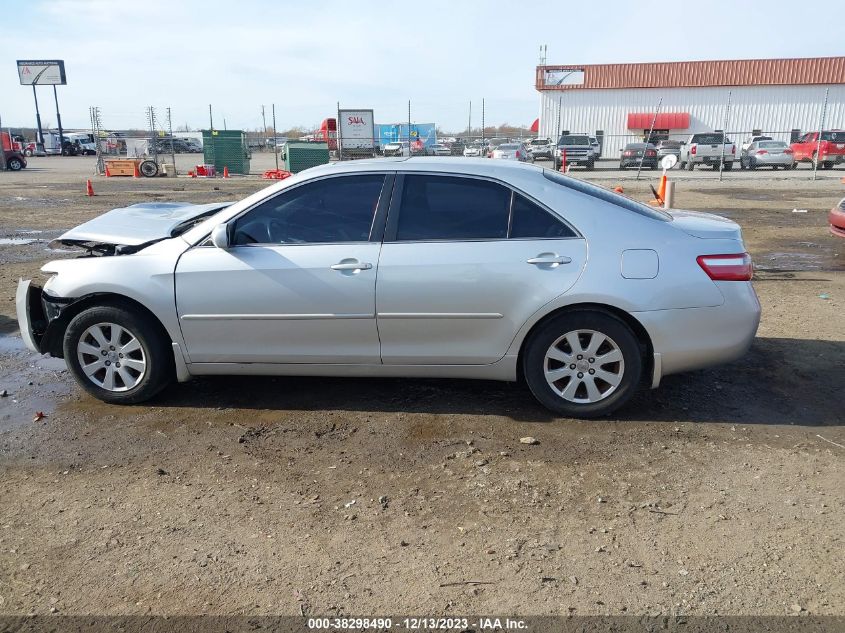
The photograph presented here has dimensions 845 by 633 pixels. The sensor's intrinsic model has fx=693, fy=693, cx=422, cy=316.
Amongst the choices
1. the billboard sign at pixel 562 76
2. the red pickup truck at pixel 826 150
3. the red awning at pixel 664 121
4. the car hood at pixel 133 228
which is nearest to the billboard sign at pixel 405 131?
the billboard sign at pixel 562 76

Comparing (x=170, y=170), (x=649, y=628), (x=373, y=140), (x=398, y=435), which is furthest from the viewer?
(x=170, y=170)

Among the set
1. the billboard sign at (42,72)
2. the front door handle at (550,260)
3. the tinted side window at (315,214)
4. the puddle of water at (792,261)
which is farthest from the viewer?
the billboard sign at (42,72)

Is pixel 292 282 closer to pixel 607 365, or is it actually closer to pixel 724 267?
pixel 607 365

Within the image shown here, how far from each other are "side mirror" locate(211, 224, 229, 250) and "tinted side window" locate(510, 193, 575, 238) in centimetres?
182

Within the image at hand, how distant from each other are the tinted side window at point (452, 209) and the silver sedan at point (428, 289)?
0.01 meters

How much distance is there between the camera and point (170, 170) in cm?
3278

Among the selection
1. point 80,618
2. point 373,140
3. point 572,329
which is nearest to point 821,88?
point 373,140

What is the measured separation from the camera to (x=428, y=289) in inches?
171

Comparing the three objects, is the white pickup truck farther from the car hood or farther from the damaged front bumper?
the damaged front bumper

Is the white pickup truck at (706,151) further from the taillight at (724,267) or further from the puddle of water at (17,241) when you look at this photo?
the taillight at (724,267)

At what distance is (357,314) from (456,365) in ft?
2.37

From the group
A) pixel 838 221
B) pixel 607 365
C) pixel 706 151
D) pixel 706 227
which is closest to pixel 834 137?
pixel 706 151

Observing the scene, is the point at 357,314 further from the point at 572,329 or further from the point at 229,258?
the point at 572,329

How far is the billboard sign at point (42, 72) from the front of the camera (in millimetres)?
54406
